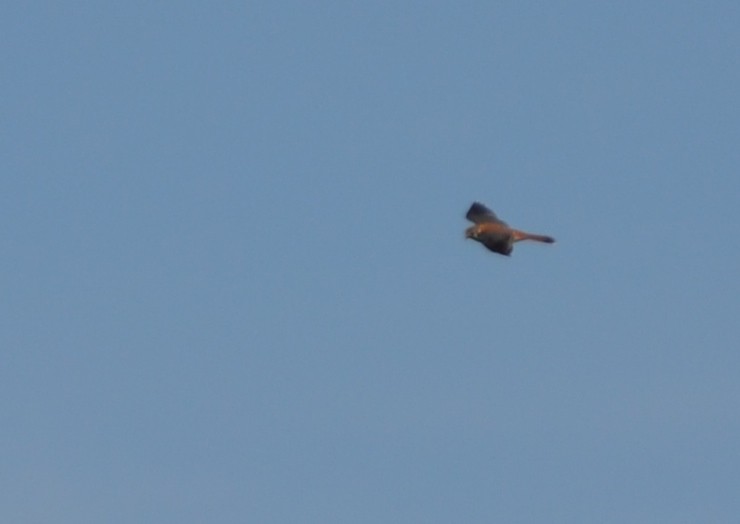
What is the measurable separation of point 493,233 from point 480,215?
0.92 meters

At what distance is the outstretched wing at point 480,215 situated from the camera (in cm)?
2956

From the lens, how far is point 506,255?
2869cm

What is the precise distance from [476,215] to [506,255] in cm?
172

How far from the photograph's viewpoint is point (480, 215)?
29.9 m

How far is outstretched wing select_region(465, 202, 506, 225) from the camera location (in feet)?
97.0

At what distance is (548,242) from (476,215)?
275 centimetres

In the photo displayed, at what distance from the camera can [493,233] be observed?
29141 millimetres

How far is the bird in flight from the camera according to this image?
1133 inches

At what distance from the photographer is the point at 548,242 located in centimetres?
2772

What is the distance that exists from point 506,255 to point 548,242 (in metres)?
1.31

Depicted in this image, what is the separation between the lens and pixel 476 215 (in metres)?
30.0

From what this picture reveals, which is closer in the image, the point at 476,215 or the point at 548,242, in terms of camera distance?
the point at 548,242

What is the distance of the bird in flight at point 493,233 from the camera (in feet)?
94.4
